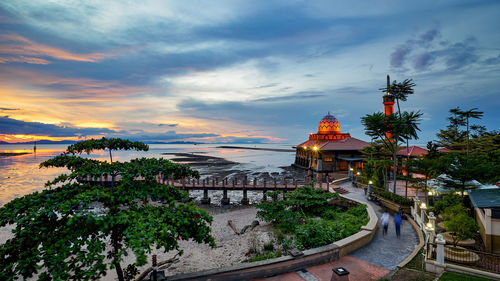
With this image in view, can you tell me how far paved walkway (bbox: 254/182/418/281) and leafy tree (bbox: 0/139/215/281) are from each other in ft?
14.5

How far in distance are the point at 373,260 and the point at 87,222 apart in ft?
35.1

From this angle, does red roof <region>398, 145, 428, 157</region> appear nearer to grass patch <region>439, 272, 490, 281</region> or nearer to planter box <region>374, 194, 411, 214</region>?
planter box <region>374, 194, 411, 214</region>

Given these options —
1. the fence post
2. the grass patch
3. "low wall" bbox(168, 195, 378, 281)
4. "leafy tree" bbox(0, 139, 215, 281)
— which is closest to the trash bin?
"low wall" bbox(168, 195, 378, 281)

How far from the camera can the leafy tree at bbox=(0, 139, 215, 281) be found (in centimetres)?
498

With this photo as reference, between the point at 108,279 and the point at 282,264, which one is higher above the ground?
the point at 282,264

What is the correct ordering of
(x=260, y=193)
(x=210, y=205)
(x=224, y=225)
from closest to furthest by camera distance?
(x=224, y=225) < (x=210, y=205) < (x=260, y=193)

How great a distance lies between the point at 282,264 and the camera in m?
8.80

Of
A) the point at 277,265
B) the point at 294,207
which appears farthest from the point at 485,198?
the point at 277,265

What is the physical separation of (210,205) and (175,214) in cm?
2450

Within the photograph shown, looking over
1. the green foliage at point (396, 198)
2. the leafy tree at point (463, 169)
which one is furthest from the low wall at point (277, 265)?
the green foliage at point (396, 198)

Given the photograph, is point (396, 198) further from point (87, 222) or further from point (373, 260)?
point (87, 222)

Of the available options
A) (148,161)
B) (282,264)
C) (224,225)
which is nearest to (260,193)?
(224,225)

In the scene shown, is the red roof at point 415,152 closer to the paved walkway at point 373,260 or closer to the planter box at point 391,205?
the planter box at point 391,205

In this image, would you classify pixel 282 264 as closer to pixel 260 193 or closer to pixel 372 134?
pixel 372 134
